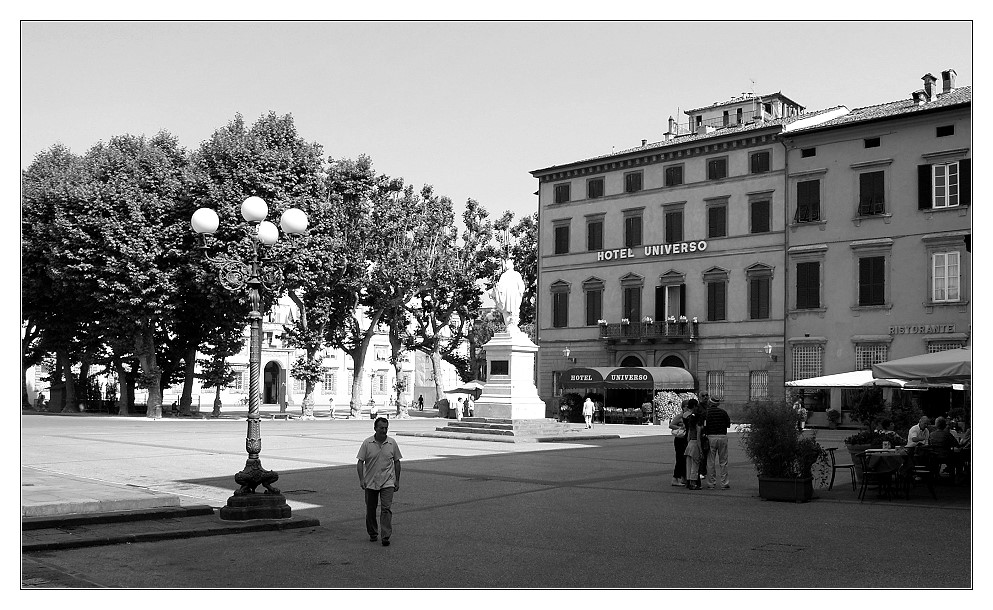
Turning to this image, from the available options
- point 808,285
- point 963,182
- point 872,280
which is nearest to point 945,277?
point 872,280

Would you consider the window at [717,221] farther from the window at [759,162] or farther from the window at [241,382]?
the window at [241,382]

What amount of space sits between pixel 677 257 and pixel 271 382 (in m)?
43.0

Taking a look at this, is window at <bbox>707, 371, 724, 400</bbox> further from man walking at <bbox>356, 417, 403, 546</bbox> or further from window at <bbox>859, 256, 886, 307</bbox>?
man walking at <bbox>356, 417, 403, 546</bbox>

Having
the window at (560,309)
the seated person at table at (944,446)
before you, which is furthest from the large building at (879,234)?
the seated person at table at (944,446)

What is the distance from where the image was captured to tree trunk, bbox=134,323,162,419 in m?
43.6

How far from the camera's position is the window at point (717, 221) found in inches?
1780

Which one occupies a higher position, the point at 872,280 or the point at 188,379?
the point at 872,280

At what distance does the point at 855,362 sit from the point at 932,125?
31.8 ft

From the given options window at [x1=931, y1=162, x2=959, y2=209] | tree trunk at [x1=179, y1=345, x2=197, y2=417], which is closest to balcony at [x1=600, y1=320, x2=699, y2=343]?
window at [x1=931, y1=162, x2=959, y2=209]

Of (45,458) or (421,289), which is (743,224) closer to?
(421,289)

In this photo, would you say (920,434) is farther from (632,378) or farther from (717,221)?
(717,221)

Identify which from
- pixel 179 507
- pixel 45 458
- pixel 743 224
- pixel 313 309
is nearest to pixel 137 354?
pixel 313 309

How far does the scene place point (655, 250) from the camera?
47.4 m

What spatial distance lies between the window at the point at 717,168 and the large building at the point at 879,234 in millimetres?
3033
